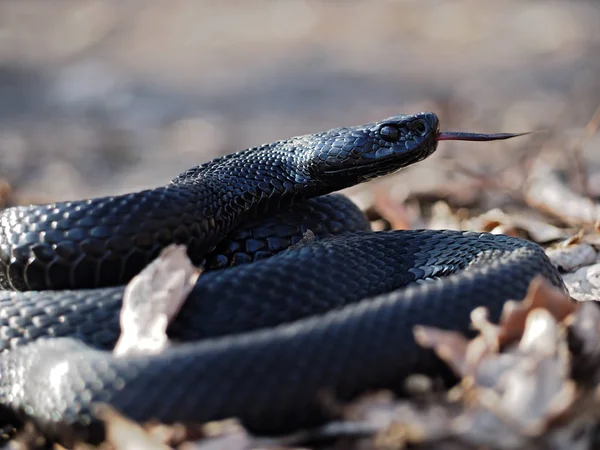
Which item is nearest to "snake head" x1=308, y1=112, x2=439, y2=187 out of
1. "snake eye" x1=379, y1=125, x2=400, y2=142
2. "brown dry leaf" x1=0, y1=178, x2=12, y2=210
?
"snake eye" x1=379, y1=125, x2=400, y2=142

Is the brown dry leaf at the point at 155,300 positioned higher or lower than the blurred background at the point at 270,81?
lower

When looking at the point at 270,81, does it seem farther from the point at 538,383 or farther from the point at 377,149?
the point at 538,383

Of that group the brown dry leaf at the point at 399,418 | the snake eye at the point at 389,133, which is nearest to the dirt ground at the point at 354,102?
the brown dry leaf at the point at 399,418

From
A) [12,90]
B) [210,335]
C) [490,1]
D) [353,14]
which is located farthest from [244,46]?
[210,335]

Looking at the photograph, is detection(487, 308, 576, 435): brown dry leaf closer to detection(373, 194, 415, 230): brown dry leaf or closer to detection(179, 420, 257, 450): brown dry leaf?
detection(179, 420, 257, 450): brown dry leaf

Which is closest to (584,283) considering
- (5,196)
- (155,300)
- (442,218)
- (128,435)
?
(442,218)

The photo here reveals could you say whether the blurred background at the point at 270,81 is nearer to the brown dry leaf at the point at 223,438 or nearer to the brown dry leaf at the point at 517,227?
the brown dry leaf at the point at 517,227
